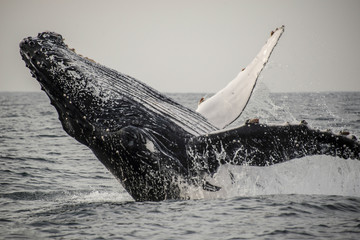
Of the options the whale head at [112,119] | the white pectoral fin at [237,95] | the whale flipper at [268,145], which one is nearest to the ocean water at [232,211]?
the whale flipper at [268,145]

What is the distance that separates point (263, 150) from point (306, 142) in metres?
0.51

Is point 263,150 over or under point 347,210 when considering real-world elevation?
over

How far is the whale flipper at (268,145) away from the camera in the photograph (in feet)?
17.3

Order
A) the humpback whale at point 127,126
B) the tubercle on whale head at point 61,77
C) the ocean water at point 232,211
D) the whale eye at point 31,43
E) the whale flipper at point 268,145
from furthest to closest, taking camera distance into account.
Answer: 1. the whale eye at point 31,43
2. the tubercle on whale head at point 61,77
3. the humpback whale at point 127,126
4. the ocean water at point 232,211
5. the whale flipper at point 268,145

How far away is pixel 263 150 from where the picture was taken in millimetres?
Result: 5621

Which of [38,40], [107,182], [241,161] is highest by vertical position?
[38,40]

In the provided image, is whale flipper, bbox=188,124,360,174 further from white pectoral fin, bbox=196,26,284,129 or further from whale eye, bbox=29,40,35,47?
whale eye, bbox=29,40,35,47

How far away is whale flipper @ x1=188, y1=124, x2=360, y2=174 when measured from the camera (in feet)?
17.3

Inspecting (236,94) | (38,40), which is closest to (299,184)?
(236,94)

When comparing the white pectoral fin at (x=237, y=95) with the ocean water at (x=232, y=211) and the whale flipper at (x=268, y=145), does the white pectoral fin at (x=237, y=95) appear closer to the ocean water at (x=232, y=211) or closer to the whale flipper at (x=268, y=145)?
the ocean water at (x=232, y=211)

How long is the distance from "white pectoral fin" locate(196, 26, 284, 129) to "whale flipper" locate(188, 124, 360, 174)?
2.09m

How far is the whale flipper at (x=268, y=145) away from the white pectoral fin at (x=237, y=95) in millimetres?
2089

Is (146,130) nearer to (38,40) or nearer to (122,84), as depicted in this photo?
(122,84)

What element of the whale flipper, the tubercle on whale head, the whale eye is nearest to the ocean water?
the whale flipper
